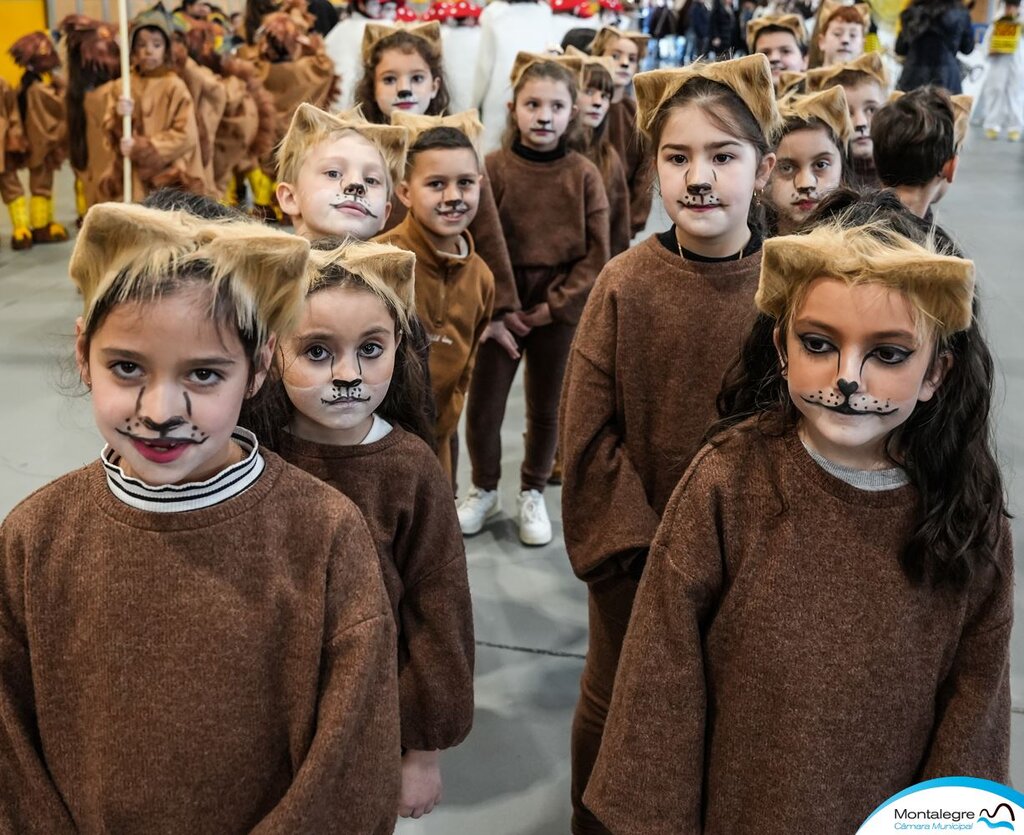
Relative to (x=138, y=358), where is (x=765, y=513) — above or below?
below

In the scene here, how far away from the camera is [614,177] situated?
3.73 metres


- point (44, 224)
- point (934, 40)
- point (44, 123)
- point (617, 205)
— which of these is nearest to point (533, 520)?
point (617, 205)

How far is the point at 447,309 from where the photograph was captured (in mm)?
2566

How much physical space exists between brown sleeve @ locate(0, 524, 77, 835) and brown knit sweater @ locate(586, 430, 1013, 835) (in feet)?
2.19

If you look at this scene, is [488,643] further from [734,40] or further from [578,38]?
[734,40]

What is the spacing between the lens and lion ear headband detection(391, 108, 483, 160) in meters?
2.51

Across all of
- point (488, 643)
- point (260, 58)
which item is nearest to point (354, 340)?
point (488, 643)

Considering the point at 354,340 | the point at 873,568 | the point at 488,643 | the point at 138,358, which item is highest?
the point at 138,358

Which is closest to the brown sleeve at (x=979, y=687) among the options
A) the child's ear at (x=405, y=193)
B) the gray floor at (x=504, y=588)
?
the gray floor at (x=504, y=588)

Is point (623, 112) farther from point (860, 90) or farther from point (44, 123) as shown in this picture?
point (44, 123)

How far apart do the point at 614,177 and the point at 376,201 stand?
69.5 inches

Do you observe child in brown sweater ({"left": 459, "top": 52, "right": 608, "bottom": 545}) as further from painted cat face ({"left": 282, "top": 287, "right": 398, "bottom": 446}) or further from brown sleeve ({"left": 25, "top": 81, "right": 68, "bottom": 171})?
brown sleeve ({"left": 25, "top": 81, "right": 68, "bottom": 171})

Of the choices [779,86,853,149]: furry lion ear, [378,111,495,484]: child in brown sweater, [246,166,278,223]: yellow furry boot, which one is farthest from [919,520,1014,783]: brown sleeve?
[246,166,278,223]: yellow furry boot

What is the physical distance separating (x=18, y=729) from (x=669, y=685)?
75cm
